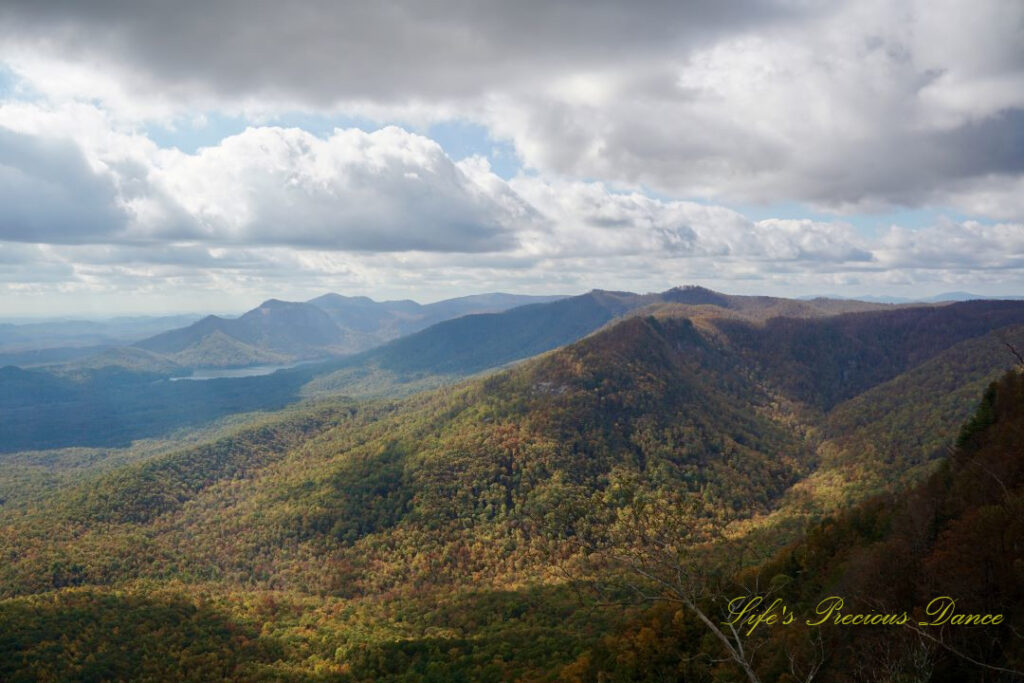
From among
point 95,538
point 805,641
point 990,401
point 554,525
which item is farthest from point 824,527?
point 95,538

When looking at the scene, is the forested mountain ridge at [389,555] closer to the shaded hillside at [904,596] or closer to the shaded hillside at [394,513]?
the shaded hillside at [394,513]

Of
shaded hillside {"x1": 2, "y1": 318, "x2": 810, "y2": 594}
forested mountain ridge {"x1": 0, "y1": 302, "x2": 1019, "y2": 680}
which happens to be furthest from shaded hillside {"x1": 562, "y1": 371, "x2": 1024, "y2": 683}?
shaded hillside {"x1": 2, "y1": 318, "x2": 810, "y2": 594}

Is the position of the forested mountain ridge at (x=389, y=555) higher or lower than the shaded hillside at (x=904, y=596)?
lower

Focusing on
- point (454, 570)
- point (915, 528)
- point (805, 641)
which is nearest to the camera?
point (805, 641)

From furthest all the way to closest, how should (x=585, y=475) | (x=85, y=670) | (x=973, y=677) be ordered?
(x=585, y=475) → (x=85, y=670) → (x=973, y=677)

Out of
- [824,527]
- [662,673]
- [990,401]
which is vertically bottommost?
[662,673]

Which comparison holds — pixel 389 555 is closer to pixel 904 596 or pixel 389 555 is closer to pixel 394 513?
pixel 394 513

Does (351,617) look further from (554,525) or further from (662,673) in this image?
(662,673)

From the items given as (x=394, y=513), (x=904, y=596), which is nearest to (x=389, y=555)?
(x=394, y=513)

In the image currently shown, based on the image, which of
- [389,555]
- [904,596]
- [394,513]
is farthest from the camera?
[394,513]

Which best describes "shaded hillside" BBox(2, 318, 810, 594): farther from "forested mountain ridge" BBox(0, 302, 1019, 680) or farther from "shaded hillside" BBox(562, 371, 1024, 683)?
"shaded hillside" BBox(562, 371, 1024, 683)

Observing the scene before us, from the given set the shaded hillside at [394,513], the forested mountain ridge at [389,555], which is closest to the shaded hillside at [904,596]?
the forested mountain ridge at [389,555]
